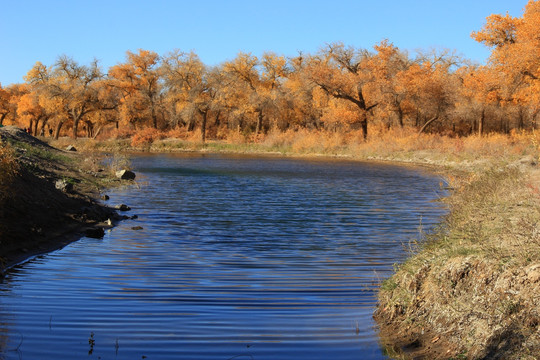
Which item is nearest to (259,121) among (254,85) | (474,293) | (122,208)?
(254,85)

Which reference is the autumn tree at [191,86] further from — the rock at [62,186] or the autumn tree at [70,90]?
the rock at [62,186]

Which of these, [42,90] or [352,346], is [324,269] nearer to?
[352,346]

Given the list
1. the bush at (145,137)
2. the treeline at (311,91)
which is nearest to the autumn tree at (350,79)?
the treeline at (311,91)

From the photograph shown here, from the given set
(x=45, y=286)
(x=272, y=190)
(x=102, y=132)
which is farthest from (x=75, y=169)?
(x=102, y=132)

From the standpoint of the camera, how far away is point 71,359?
670cm

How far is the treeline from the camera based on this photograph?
50628 mm

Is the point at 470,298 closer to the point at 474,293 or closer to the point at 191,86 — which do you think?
the point at 474,293

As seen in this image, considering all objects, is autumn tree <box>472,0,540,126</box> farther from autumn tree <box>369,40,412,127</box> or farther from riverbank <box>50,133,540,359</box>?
riverbank <box>50,133,540,359</box>

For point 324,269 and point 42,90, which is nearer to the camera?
point 324,269

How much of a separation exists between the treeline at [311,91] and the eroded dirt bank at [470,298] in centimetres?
3973

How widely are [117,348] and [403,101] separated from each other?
65.5 meters

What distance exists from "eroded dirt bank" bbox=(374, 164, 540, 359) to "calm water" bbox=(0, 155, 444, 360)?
1.80 feet

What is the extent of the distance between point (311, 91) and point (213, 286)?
7495cm

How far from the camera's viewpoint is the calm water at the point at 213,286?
7289mm
